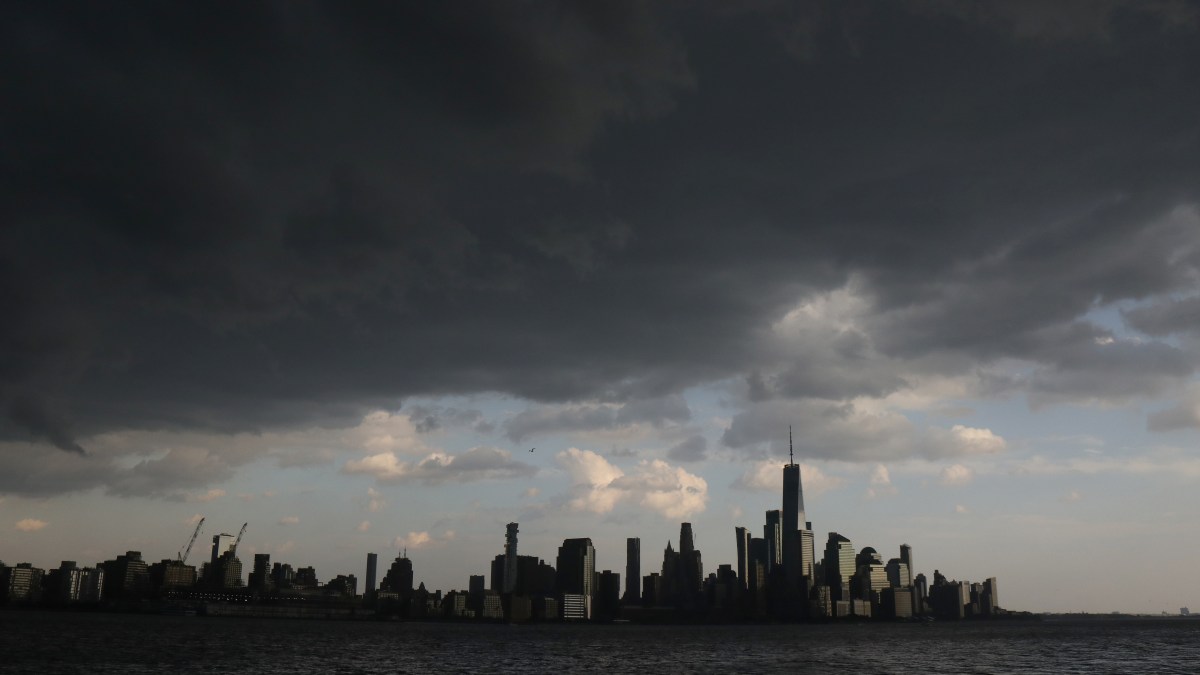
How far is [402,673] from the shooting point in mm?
179125

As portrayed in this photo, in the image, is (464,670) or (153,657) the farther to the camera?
(153,657)

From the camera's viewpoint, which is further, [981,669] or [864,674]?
[981,669]

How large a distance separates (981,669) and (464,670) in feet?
389

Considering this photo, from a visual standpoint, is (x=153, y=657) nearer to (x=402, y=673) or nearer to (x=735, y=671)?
(x=402, y=673)

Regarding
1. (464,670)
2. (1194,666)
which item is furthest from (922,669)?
(464,670)

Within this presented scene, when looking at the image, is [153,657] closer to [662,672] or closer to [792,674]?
[662,672]

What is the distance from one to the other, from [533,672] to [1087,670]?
A: 123 meters

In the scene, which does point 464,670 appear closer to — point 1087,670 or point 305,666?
point 305,666

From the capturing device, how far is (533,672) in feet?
599

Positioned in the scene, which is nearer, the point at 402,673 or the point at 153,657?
the point at 402,673

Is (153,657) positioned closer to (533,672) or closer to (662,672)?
(533,672)

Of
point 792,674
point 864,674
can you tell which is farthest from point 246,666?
point 864,674

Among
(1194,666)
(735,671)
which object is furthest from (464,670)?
(1194,666)

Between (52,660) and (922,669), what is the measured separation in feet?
635
